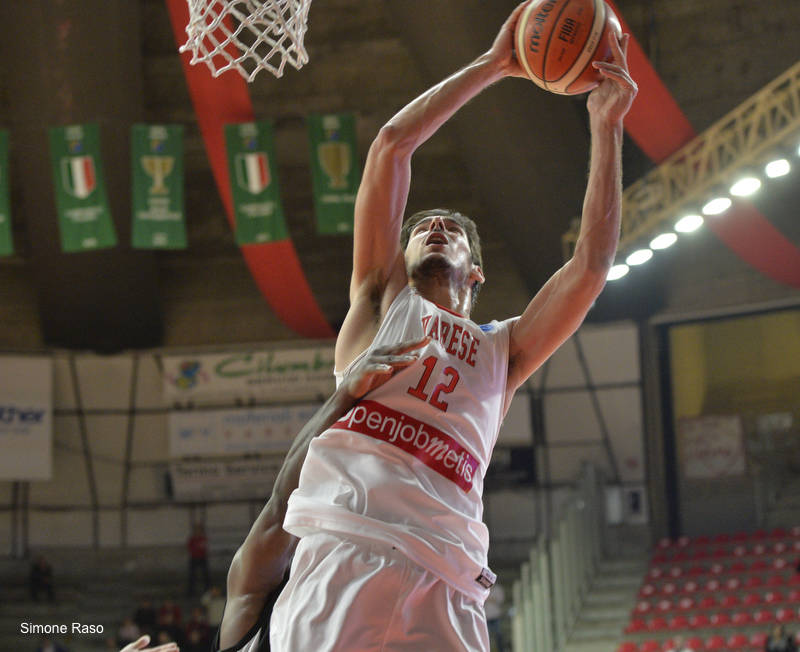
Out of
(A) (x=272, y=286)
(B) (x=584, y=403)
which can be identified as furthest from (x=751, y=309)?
(A) (x=272, y=286)

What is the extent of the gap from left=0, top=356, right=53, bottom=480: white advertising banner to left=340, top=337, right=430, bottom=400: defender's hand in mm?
14370

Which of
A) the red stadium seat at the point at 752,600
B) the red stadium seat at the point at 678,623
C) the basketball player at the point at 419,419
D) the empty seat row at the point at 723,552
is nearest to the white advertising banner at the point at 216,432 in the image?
the empty seat row at the point at 723,552

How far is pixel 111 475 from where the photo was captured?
1677 centimetres

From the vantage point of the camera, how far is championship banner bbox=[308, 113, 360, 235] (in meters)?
13.1

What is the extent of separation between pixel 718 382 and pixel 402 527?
17009mm

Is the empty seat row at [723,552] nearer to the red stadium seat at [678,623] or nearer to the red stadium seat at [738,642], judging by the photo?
the red stadium seat at [678,623]

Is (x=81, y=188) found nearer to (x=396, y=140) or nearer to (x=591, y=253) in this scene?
(x=396, y=140)

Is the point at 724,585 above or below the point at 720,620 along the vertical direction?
above

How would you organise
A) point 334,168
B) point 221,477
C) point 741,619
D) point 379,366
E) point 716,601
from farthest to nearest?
point 221,477 < point 716,601 < point 334,168 < point 741,619 < point 379,366

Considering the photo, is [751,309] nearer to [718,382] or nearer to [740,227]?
[740,227]

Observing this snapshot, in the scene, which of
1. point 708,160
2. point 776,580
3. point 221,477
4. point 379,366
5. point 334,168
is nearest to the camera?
point 379,366

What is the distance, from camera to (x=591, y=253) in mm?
2744

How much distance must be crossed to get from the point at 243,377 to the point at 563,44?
44.2 feet

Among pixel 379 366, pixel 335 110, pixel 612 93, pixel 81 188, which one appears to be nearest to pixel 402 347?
pixel 379 366
